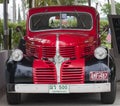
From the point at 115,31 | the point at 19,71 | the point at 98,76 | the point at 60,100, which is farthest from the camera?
the point at 115,31

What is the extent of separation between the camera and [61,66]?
9.38 meters

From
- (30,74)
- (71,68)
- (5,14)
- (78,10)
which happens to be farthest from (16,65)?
(5,14)

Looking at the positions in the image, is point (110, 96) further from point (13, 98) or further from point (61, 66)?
point (13, 98)

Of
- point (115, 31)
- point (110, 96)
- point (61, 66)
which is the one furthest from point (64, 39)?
point (115, 31)

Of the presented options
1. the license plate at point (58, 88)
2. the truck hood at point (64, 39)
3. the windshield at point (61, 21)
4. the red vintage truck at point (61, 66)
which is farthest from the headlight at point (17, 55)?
the windshield at point (61, 21)

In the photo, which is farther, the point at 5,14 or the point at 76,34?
the point at 5,14

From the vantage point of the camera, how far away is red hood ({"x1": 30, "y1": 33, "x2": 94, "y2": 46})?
9875 mm

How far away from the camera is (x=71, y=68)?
30.6ft

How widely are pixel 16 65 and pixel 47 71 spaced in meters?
0.68

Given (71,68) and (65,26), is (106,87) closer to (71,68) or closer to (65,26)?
(71,68)

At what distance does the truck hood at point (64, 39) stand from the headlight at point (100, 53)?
1.62ft

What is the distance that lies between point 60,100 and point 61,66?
1.32 metres

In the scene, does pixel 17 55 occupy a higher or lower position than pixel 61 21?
lower

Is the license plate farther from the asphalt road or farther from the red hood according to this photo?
the red hood
